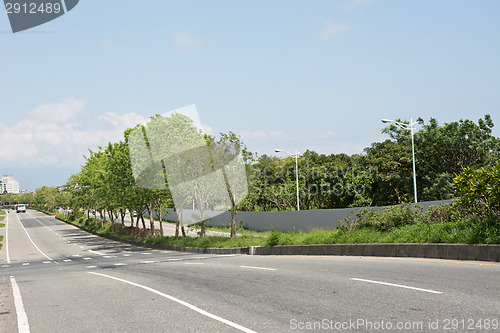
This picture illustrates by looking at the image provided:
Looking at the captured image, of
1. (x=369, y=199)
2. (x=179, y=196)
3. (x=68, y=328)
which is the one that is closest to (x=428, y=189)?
(x=369, y=199)

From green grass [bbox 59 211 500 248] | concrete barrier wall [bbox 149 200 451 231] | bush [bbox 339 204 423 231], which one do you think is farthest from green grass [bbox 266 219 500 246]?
concrete barrier wall [bbox 149 200 451 231]

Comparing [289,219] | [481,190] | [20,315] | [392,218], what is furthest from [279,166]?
[20,315]

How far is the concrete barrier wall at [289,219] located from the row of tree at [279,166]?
180 inches

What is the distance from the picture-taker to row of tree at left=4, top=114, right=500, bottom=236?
35.4 meters

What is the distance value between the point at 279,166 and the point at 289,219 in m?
23.5

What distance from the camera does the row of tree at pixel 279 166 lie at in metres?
35.4

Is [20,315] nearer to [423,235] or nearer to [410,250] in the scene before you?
[410,250]

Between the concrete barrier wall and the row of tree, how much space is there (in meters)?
4.57

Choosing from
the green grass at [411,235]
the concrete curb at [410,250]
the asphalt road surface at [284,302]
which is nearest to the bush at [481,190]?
the green grass at [411,235]

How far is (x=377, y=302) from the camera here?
7.96 meters

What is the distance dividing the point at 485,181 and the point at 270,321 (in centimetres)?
1000

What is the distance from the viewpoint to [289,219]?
49625mm

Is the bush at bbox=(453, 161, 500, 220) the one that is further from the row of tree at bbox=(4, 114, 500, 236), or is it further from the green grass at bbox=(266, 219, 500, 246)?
the row of tree at bbox=(4, 114, 500, 236)

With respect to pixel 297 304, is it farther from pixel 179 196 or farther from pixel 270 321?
pixel 179 196
